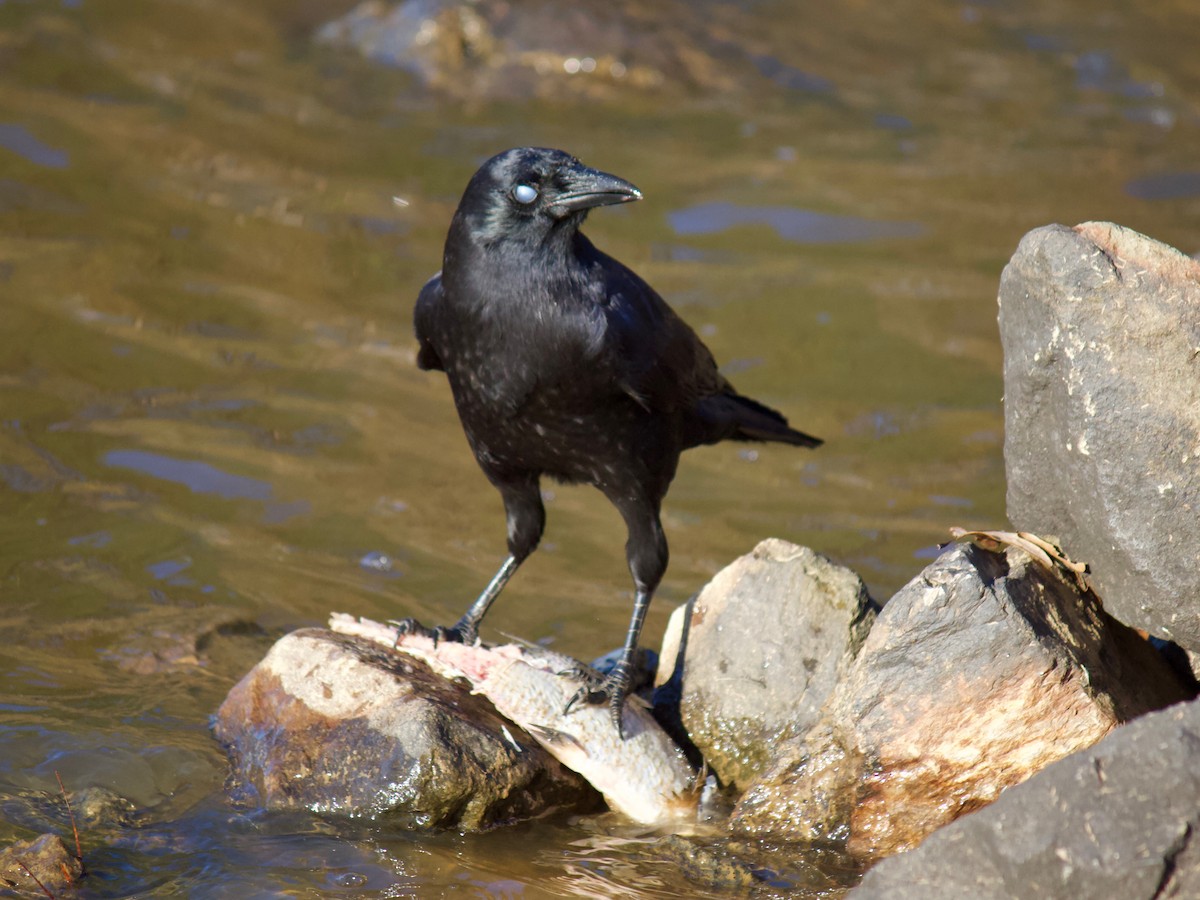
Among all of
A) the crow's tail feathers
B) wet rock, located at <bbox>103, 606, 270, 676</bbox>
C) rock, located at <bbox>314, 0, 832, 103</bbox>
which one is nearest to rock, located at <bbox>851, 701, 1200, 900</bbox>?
the crow's tail feathers

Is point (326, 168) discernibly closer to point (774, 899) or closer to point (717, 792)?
point (717, 792)

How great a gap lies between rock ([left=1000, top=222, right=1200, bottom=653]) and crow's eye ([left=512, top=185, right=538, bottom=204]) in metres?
1.47

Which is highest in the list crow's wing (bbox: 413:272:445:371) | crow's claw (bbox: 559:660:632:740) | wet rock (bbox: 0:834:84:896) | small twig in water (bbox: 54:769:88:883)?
crow's wing (bbox: 413:272:445:371)

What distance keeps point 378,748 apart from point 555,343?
136cm

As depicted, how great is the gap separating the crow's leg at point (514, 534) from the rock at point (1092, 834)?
7.65ft

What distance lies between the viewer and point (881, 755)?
4.04 m

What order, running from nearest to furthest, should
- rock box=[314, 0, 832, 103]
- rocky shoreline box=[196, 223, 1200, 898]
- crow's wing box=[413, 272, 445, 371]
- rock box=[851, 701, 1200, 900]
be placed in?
1. rock box=[851, 701, 1200, 900]
2. rocky shoreline box=[196, 223, 1200, 898]
3. crow's wing box=[413, 272, 445, 371]
4. rock box=[314, 0, 832, 103]

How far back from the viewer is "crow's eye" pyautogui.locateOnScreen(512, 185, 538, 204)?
4.38 metres

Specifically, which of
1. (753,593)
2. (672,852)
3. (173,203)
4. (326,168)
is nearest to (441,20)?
(326,168)

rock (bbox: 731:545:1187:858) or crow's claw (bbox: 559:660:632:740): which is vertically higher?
rock (bbox: 731:545:1187:858)

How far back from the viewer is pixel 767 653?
4.57 metres

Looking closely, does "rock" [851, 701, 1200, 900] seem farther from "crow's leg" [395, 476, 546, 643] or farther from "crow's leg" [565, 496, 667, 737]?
"crow's leg" [395, 476, 546, 643]

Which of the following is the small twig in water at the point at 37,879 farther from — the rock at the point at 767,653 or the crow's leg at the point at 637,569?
the rock at the point at 767,653

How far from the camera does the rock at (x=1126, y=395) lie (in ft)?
12.3
